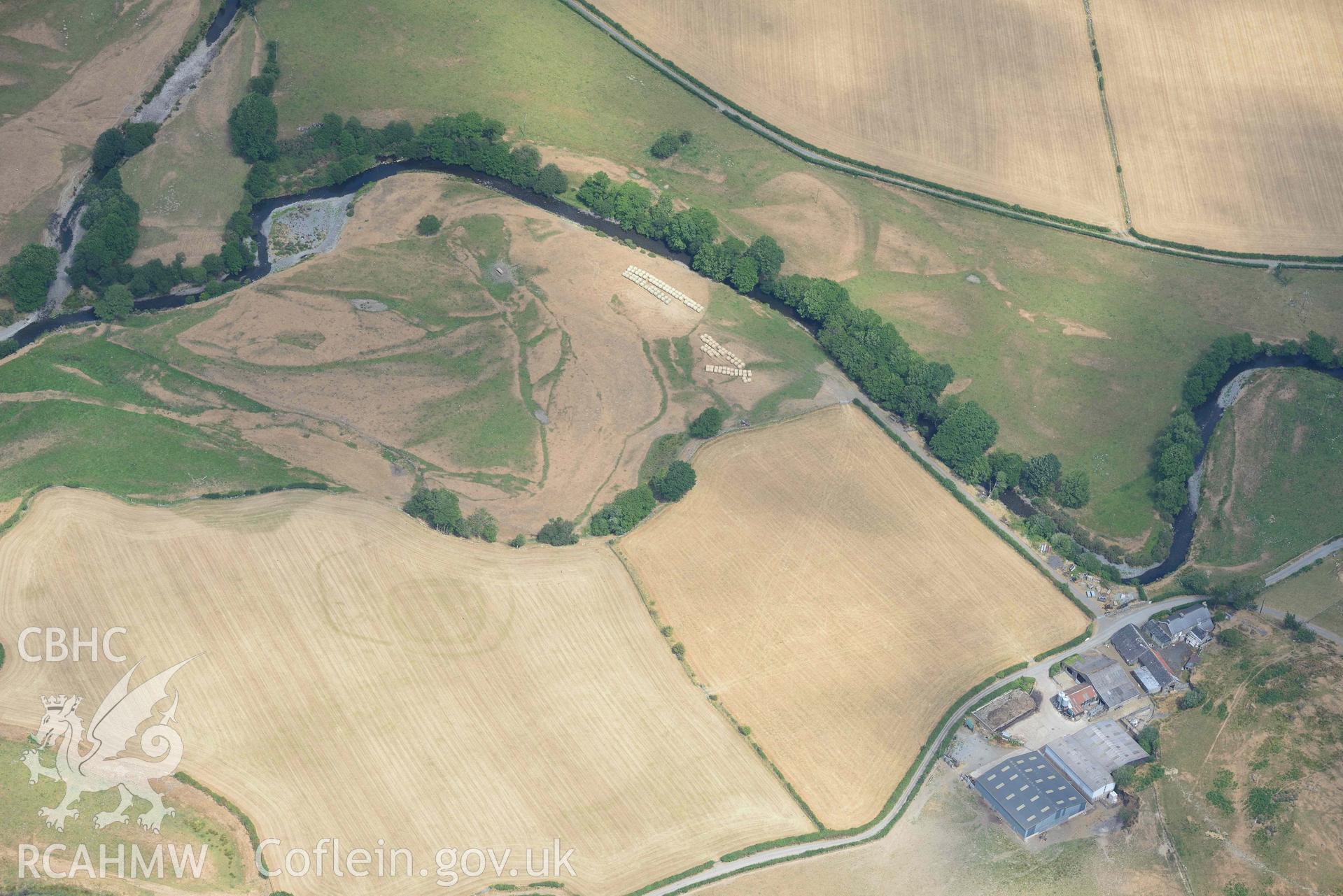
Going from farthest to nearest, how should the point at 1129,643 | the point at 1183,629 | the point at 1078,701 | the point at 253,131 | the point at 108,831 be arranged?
the point at 253,131
the point at 1183,629
the point at 1129,643
the point at 1078,701
the point at 108,831

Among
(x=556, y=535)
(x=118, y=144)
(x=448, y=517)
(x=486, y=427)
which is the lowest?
(x=556, y=535)

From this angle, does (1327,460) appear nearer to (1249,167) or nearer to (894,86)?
(1249,167)

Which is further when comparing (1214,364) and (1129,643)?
(1214,364)

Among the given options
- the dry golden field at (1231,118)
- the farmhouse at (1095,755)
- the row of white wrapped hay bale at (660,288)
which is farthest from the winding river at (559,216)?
the dry golden field at (1231,118)

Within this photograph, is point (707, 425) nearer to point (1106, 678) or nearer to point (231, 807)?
point (1106, 678)

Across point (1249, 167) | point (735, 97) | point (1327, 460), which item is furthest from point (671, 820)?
point (1249, 167)

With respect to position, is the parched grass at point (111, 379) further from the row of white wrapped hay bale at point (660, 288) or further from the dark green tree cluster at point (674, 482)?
the row of white wrapped hay bale at point (660, 288)

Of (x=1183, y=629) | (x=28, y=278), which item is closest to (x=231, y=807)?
(x=28, y=278)
